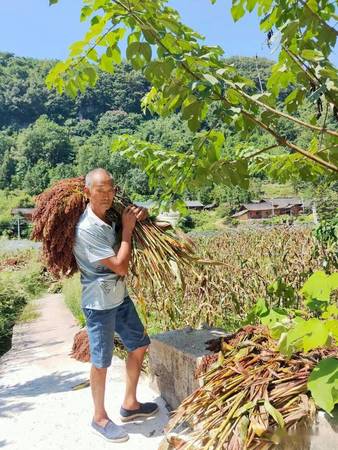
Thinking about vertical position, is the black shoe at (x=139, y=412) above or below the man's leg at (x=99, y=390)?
below

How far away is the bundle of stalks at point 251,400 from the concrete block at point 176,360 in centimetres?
62

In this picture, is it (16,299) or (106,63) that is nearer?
(106,63)

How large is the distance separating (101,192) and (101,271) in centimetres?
55

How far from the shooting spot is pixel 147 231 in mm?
3180

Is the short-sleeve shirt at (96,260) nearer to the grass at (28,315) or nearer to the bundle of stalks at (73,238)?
the bundle of stalks at (73,238)

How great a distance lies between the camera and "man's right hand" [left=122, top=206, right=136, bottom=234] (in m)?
3.04

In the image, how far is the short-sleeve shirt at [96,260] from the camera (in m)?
2.94

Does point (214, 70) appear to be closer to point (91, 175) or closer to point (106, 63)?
point (106, 63)

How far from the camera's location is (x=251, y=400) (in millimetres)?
1953

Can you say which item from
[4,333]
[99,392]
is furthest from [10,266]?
[99,392]

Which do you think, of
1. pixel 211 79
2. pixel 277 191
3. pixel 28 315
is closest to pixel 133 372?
pixel 211 79

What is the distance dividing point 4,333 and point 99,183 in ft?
23.3

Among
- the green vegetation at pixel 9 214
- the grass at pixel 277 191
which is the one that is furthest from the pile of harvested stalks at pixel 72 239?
the grass at pixel 277 191

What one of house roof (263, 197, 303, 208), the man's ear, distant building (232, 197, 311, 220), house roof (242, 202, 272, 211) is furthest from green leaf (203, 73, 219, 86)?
house roof (263, 197, 303, 208)
